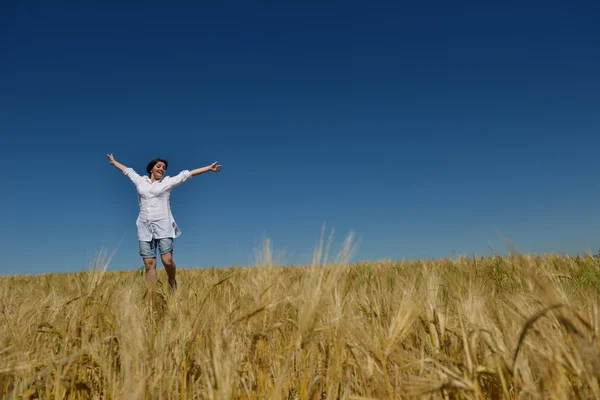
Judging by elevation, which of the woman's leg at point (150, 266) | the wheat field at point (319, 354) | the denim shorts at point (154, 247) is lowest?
the wheat field at point (319, 354)

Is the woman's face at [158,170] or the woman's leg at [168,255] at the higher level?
the woman's face at [158,170]

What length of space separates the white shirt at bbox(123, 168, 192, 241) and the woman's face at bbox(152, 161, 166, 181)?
103mm

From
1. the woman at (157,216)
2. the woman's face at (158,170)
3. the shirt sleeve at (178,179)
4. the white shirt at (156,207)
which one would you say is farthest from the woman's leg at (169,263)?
the woman's face at (158,170)

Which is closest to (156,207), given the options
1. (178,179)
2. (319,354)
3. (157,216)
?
(157,216)

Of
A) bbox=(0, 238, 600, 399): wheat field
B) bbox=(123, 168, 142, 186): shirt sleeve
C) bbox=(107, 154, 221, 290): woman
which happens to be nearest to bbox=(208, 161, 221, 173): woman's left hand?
bbox=(107, 154, 221, 290): woman

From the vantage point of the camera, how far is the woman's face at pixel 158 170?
653cm

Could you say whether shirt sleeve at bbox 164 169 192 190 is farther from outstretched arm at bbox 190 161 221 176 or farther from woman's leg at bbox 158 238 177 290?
woman's leg at bbox 158 238 177 290

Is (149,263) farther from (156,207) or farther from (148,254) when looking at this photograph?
(156,207)

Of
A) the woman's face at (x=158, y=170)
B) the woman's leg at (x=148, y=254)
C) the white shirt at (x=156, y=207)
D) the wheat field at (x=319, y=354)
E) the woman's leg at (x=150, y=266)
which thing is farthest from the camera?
the woman's face at (x=158, y=170)

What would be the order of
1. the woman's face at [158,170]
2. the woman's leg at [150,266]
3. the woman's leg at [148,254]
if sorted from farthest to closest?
the woman's face at [158,170] < the woman's leg at [148,254] < the woman's leg at [150,266]

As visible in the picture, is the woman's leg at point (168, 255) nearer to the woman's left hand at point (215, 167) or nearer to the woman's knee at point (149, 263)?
the woman's knee at point (149, 263)

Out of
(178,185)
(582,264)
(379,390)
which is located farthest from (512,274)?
(178,185)

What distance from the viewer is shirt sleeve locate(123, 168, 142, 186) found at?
259 inches

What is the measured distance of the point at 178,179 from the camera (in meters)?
6.43
